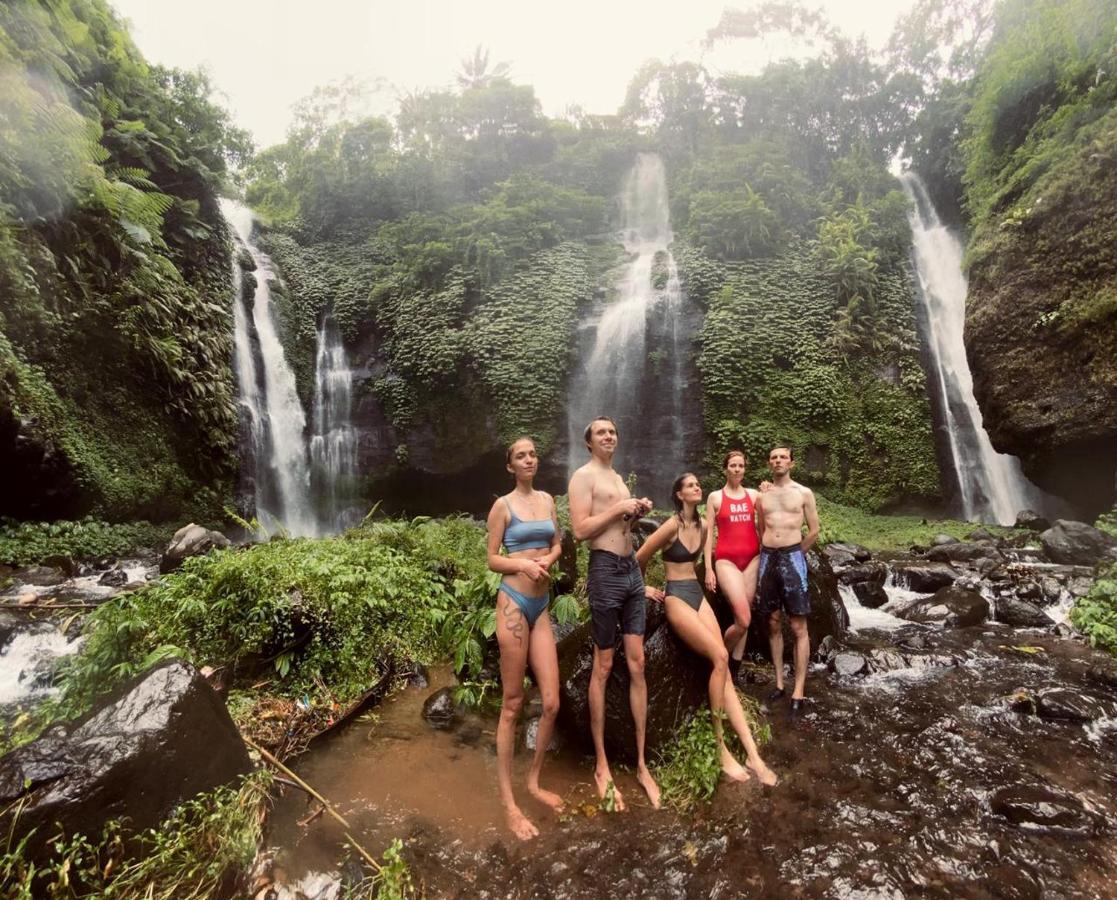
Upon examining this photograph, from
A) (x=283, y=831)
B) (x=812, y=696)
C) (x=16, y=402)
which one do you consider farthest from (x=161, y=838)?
(x=16, y=402)

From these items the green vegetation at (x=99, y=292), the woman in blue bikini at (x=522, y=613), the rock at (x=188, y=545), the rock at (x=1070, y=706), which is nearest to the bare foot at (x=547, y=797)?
the woman in blue bikini at (x=522, y=613)

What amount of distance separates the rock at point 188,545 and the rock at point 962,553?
12225 mm

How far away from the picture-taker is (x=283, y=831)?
3.05 m

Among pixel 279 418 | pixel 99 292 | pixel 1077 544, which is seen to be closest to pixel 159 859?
pixel 99 292

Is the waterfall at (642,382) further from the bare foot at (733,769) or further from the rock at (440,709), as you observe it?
the bare foot at (733,769)

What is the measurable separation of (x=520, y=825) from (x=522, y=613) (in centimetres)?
118

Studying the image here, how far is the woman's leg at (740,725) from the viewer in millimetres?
3605

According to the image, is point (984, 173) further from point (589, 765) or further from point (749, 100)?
point (589, 765)

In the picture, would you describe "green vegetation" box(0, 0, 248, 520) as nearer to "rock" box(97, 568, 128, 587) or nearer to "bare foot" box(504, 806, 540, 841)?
"rock" box(97, 568, 128, 587)

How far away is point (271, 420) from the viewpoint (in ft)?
50.2

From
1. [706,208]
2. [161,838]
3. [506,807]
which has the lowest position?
[506,807]

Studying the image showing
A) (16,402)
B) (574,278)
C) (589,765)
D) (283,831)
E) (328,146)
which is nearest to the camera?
(283,831)

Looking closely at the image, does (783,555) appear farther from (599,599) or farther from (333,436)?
(333,436)

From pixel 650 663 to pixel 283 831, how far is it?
2.43 m
